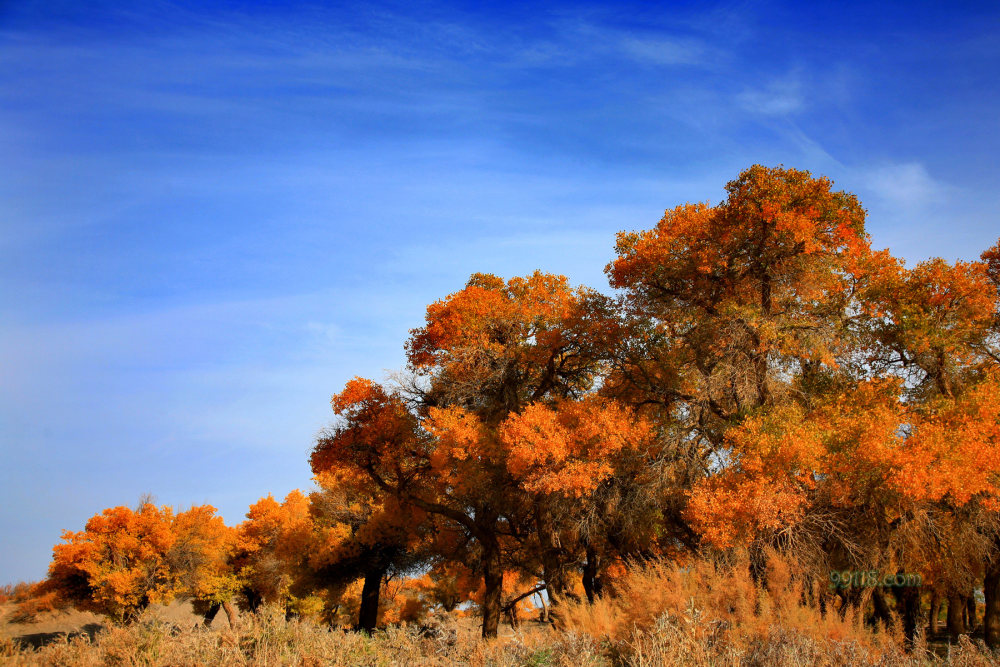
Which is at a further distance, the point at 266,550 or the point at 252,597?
the point at 252,597

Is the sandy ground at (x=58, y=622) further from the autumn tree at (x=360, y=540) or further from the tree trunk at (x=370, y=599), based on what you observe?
the tree trunk at (x=370, y=599)

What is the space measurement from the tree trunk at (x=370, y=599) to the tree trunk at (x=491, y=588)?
8532 mm

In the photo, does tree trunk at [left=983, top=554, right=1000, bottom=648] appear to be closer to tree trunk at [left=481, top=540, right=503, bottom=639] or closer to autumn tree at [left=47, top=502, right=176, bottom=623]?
tree trunk at [left=481, top=540, right=503, bottom=639]

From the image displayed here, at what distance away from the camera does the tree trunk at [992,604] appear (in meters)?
19.7

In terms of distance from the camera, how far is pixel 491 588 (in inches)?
→ 1028

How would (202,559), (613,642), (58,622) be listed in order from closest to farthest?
(613,642) → (202,559) → (58,622)

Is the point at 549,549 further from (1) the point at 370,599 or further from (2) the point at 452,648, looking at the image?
(2) the point at 452,648

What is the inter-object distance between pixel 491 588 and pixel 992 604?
16252mm

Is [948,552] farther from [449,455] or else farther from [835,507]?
[449,455]

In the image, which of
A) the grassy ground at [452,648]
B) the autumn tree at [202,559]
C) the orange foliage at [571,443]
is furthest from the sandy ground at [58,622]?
the grassy ground at [452,648]

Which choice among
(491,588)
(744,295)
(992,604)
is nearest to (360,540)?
(491,588)

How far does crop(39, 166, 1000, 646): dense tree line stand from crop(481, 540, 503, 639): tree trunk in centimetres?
9

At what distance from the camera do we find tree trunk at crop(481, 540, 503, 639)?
25328mm

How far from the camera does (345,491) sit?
124 feet
